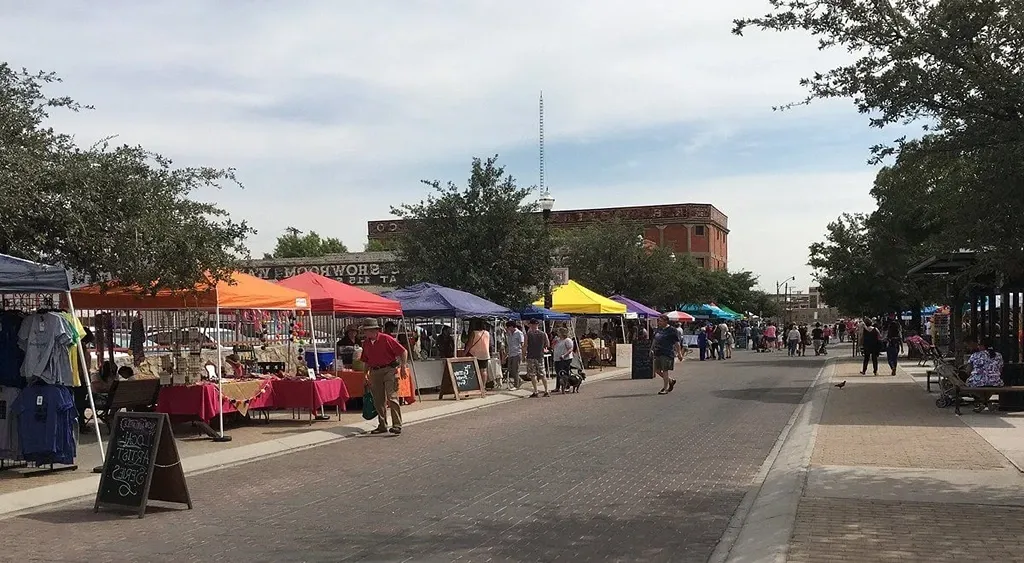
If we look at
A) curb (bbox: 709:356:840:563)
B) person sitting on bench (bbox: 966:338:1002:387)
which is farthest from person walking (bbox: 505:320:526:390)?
person sitting on bench (bbox: 966:338:1002:387)

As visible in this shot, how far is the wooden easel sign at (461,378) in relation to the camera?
21.6 meters

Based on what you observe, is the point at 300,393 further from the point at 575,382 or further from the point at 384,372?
the point at 575,382

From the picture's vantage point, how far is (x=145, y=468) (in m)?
8.93

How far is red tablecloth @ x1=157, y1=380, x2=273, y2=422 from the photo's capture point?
14.6 meters

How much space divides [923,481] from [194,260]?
9597 millimetres

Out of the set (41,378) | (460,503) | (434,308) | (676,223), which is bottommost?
(460,503)

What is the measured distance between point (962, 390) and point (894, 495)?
8.56 m

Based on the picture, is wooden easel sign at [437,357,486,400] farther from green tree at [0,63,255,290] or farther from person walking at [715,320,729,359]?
person walking at [715,320,729,359]

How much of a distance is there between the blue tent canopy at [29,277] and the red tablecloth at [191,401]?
3929mm

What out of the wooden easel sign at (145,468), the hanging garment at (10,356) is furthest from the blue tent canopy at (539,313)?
the wooden easel sign at (145,468)

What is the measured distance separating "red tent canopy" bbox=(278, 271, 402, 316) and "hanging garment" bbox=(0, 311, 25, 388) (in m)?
6.90

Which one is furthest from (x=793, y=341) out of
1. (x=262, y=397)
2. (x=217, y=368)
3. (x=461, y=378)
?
(x=217, y=368)

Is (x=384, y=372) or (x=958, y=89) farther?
(x=384, y=372)

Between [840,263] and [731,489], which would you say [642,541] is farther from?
[840,263]
